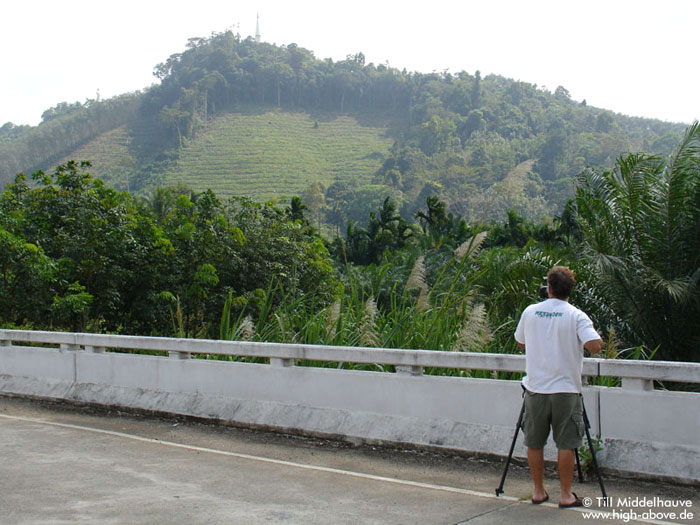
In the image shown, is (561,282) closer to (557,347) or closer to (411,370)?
(557,347)

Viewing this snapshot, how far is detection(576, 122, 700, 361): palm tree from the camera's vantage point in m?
11.2

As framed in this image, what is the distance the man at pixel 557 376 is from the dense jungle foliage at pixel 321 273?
295 cm

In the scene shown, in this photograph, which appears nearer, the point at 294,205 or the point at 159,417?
the point at 159,417

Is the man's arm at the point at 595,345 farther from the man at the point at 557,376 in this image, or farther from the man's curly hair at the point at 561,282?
the man's curly hair at the point at 561,282

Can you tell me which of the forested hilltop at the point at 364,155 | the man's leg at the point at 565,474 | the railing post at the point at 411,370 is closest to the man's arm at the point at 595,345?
the man's leg at the point at 565,474

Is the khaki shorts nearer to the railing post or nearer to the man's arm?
the man's arm

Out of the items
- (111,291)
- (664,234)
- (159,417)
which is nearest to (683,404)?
(664,234)

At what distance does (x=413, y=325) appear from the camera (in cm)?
1037

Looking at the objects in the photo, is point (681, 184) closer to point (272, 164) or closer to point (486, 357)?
point (486, 357)

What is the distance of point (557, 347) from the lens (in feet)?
19.7

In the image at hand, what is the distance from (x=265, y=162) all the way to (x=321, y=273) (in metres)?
152

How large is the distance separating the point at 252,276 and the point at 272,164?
153 metres

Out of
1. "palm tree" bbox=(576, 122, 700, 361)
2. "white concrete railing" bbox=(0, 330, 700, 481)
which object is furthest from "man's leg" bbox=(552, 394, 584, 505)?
"palm tree" bbox=(576, 122, 700, 361)

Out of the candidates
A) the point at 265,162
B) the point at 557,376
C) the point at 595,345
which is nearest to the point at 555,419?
the point at 557,376
